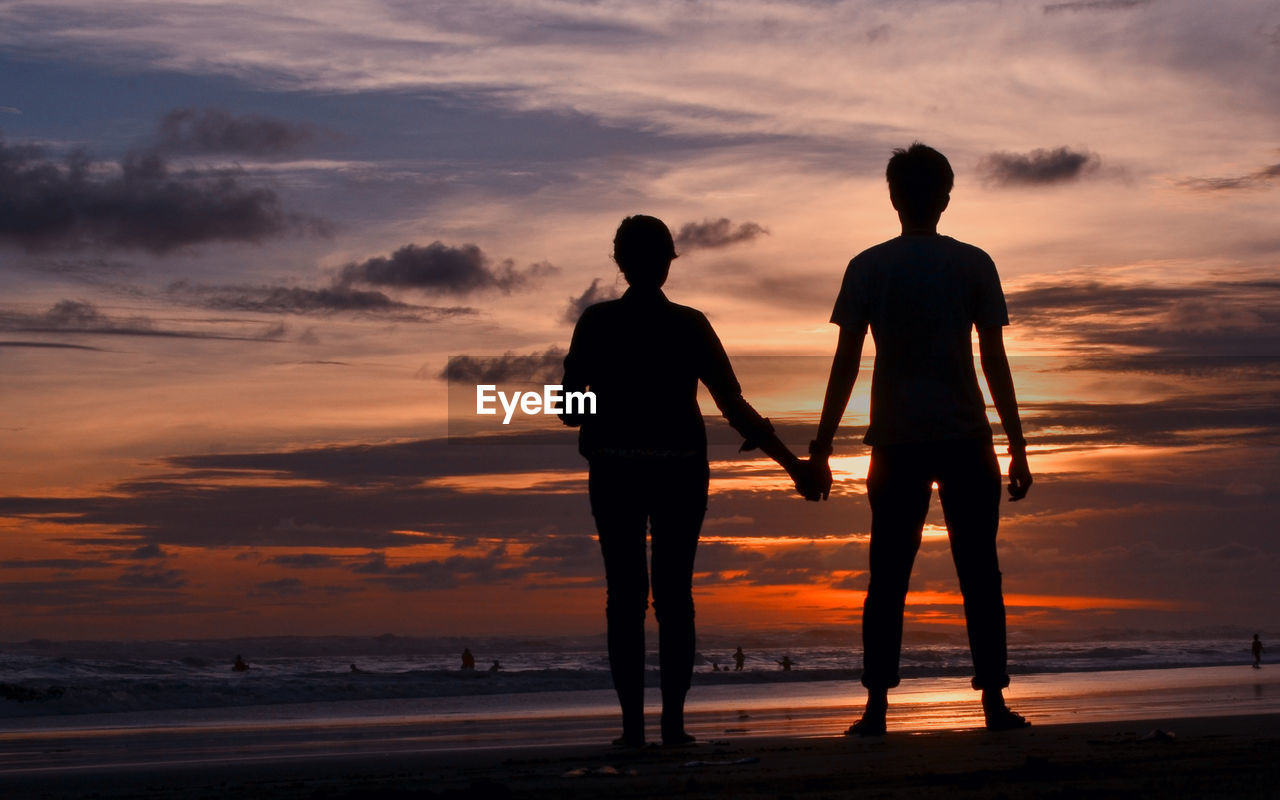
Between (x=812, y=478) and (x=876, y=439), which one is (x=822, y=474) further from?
(x=876, y=439)

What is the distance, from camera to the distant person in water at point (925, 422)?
4.92m

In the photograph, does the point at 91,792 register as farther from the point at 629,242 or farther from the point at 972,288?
the point at 972,288

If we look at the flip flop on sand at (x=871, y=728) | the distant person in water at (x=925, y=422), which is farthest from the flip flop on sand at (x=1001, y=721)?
the flip flop on sand at (x=871, y=728)

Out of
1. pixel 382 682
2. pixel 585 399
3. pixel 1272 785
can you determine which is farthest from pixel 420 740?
pixel 382 682

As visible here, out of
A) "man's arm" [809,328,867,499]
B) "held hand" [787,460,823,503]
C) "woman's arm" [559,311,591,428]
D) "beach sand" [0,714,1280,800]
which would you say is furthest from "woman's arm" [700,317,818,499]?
"beach sand" [0,714,1280,800]

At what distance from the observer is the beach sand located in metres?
3.15

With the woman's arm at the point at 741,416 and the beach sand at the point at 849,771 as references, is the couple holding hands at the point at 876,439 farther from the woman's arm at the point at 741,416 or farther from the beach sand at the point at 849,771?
the beach sand at the point at 849,771

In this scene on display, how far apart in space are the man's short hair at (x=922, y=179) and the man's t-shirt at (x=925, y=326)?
6.6 inches

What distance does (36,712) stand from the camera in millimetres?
24562

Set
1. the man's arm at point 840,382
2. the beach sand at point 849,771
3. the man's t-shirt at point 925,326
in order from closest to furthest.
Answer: the beach sand at point 849,771
the man's t-shirt at point 925,326
the man's arm at point 840,382

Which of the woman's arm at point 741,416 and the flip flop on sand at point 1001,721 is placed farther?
the woman's arm at point 741,416

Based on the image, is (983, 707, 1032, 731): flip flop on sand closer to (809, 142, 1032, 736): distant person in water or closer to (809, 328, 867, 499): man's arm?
(809, 142, 1032, 736): distant person in water

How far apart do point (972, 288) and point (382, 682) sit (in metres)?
25.4

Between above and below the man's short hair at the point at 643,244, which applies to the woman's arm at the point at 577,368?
below
